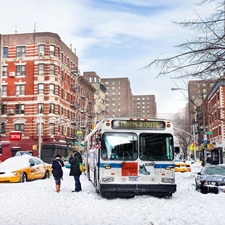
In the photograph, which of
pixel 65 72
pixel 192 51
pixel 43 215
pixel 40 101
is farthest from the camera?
pixel 65 72

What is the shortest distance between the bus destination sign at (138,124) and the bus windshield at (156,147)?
27 centimetres

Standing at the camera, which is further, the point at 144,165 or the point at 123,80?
the point at 123,80

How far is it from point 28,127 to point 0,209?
46.8m

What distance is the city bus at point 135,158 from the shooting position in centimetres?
1362

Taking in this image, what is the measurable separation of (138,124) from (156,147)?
107 cm

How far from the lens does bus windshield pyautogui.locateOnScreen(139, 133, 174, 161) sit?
13.9 meters

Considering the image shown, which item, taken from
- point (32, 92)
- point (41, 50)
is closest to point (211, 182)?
point (32, 92)

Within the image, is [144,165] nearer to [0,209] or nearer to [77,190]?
[77,190]

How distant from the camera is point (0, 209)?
1115cm

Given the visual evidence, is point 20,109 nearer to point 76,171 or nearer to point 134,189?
point 76,171

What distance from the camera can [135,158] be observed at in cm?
1377

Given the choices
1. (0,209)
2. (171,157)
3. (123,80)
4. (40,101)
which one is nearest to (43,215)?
(0,209)

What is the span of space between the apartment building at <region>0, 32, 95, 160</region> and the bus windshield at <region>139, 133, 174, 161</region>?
42.0m

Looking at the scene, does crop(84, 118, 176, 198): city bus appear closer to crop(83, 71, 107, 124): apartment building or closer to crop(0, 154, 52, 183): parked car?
crop(0, 154, 52, 183): parked car
